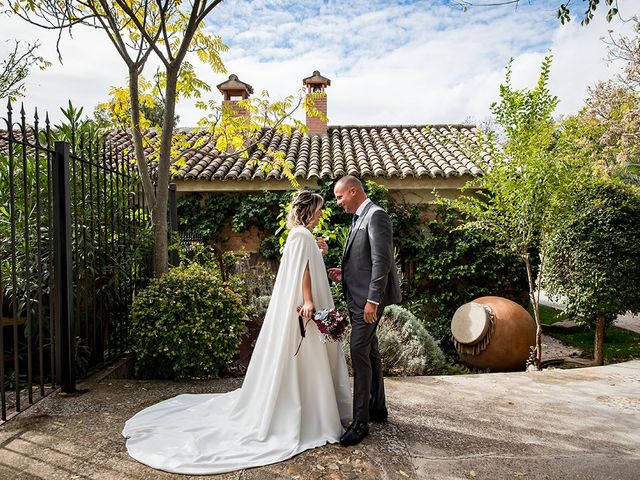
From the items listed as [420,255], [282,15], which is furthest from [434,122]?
[282,15]

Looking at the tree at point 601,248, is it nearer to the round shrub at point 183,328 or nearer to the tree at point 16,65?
the round shrub at point 183,328

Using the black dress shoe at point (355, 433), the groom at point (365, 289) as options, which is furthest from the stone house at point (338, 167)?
the black dress shoe at point (355, 433)

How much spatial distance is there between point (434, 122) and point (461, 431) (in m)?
12.7

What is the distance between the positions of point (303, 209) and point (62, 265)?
2.37 m

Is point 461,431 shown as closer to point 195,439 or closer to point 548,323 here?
point 195,439

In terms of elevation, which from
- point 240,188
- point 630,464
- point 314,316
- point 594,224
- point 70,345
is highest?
point 240,188

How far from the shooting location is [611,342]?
1028 centimetres

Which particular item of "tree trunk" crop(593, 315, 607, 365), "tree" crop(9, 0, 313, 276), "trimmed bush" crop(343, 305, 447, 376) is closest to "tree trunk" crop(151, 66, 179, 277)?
"tree" crop(9, 0, 313, 276)

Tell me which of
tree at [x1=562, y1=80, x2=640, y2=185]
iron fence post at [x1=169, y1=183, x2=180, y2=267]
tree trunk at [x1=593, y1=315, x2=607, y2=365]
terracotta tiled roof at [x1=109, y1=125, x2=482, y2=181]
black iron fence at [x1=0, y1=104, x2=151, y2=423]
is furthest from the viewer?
tree at [x1=562, y1=80, x2=640, y2=185]

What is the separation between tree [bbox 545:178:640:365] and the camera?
7504mm

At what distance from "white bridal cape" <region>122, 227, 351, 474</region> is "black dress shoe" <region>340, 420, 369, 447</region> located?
0.30 ft

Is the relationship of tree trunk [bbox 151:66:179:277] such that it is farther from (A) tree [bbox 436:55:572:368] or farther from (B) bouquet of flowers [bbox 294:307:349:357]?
(A) tree [bbox 436:55:572:368]

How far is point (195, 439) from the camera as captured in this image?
3373 millimetres

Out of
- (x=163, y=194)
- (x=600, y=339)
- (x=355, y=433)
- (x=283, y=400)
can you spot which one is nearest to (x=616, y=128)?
(x=600, y=339)
